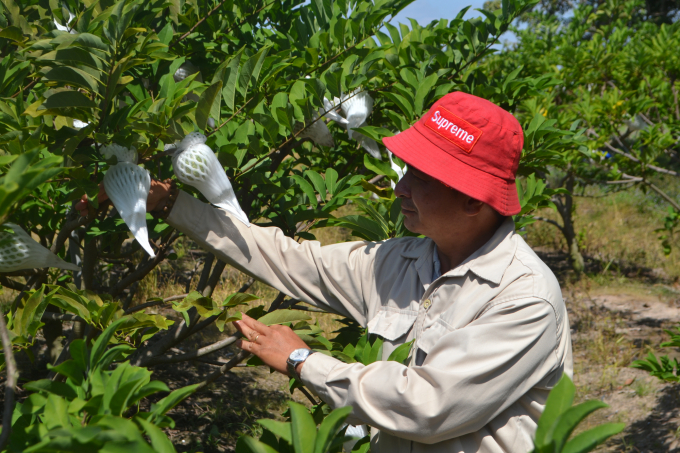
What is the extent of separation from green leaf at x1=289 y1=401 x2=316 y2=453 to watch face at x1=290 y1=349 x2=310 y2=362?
1.51 ft

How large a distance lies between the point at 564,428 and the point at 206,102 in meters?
0.96

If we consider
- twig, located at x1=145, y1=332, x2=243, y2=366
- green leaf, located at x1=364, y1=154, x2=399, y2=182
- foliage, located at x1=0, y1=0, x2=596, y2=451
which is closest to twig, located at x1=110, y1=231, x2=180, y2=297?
foliage, located at x1=0, y1=0, x2=596, y2=451

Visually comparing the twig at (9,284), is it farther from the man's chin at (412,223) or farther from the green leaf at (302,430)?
the green leaf at (302,430)

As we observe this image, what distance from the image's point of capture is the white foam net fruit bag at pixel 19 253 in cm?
121

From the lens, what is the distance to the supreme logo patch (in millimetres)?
1388

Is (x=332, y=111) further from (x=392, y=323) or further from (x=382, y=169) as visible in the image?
(x=392, y=323)

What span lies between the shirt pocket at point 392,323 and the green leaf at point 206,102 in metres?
0.63

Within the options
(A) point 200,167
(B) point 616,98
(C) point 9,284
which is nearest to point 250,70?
(A) point 200,167

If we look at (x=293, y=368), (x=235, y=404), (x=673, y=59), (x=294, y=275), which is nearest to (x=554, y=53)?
(x=673, y=59)

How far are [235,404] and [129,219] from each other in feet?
7.21

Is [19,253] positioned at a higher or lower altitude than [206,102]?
lower

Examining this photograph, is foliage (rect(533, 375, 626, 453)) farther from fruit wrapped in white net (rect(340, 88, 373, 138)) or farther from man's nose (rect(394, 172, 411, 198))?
fruit wrapped in white net (rect(340, 88, 373, 138))

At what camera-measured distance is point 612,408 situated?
398cm

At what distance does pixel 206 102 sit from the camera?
133cm
